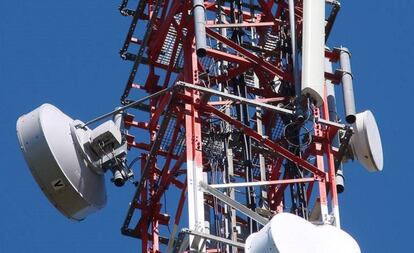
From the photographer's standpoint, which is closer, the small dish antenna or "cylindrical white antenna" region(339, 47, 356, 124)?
"cylindrical white antenna" region(339, 47, 356, 124)

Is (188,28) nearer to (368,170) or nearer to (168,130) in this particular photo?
(168,130)

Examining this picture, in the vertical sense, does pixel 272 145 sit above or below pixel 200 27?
below

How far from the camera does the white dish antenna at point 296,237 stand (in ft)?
127

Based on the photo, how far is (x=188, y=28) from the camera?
45750 millimetres

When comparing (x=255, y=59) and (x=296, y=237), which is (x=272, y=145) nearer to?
Answer: (x=255, y=59)

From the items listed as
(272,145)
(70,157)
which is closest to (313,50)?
(272,145)

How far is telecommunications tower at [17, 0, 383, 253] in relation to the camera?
141 feet

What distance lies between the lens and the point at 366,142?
1767 inches

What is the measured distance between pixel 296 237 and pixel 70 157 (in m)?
7.75

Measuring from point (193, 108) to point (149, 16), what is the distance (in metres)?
6.28

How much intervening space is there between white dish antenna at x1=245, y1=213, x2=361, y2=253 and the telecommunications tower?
82.4 inches

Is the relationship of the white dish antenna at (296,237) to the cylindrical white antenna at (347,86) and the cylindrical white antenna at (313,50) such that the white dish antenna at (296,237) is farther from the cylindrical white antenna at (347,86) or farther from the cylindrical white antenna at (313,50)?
the cylindrical white antenna at (347,86)

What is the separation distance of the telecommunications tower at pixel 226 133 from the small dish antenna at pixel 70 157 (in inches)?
0.9

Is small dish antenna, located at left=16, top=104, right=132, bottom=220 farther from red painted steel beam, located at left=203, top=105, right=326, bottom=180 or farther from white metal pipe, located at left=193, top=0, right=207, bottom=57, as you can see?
white metal pipe, located at left=193, top=0, right=207, bottom=57
